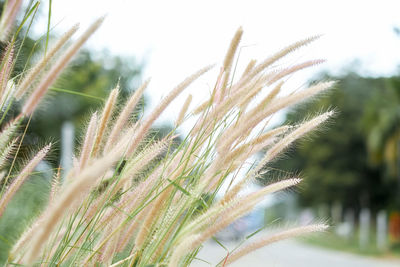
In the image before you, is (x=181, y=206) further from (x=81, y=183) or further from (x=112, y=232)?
(x=81, y=183)

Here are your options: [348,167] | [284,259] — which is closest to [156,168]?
[284,259]

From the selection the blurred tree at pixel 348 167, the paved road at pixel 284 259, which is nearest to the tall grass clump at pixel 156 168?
the paved road at pixel 284 259

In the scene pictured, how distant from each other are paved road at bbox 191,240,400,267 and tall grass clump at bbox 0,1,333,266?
0.15m

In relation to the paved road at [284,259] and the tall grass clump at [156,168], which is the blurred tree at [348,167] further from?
the tall grass clump at [156,168]

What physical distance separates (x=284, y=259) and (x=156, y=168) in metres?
14.3

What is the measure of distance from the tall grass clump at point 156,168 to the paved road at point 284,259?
0.49ft

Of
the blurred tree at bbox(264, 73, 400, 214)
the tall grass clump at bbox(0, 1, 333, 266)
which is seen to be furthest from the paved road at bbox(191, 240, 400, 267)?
the blurred tree at bbox(264, 73, 400, 214)

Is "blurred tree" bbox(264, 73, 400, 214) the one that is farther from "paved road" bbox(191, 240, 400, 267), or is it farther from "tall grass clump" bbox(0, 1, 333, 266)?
"tall grass clump" bbox(0, 1, 333, 266)

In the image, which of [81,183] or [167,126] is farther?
[167,126]

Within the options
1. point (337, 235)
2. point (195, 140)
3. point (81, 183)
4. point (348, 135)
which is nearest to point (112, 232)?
point (195, 140)

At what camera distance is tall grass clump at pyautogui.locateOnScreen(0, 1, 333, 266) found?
1019 mm

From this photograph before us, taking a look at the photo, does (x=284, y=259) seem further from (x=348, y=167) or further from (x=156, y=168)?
(x=348, y=167)

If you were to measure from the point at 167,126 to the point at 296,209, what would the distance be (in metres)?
41.3

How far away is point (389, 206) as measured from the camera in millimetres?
35094
